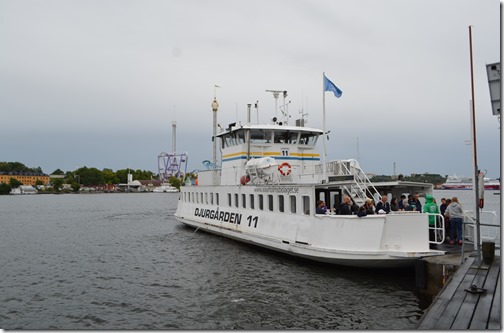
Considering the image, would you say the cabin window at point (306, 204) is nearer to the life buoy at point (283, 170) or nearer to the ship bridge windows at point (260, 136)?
the life buoy at point (283, 170)

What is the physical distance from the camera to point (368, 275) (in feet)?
46.4

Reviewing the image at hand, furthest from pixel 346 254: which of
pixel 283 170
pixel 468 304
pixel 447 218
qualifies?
pixel 283 170

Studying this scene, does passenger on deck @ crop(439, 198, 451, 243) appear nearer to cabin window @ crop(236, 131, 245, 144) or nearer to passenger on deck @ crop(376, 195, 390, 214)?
passenger on deck @ crop(376, 195, 390, 214)

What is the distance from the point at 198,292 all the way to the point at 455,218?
8843mm

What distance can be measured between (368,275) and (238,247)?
841 cm

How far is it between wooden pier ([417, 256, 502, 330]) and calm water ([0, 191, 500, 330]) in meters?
1.96

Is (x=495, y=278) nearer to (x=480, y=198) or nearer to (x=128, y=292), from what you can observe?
(x=480, y=198)

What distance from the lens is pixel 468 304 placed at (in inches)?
305

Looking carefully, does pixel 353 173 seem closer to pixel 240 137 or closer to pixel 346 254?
pixel 346 254

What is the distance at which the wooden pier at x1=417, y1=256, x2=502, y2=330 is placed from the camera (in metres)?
6.88

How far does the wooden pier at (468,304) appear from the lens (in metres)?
6.88

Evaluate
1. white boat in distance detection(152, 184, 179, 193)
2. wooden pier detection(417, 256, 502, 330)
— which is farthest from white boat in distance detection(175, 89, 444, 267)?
white boat in distance detection(152, 184, 179, 193)

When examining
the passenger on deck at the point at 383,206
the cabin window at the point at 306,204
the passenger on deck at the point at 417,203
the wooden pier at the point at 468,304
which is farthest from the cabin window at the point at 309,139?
the wooden pier at the point at 468,304

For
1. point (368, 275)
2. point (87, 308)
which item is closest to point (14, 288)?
point (87, 308)
